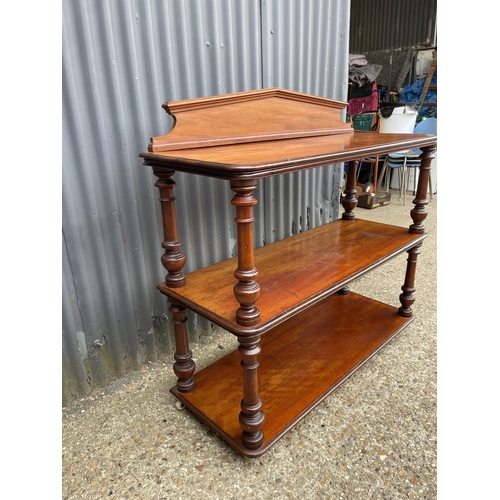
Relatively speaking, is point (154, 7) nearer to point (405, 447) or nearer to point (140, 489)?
point (140, 489)

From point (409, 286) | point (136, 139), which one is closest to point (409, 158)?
point (409, 286)

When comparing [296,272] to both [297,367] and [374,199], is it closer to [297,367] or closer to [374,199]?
[297,367]

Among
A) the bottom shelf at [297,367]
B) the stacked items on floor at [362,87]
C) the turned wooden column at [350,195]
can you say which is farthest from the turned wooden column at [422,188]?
the stacked items on floor at [362,87]

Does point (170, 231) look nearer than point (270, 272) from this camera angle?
Yes

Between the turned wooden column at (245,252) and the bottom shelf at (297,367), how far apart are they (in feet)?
1.99

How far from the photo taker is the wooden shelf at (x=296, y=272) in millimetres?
1465

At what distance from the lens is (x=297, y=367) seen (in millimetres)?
2002

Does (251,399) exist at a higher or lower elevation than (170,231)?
lower

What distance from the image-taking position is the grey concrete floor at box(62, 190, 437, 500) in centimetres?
145

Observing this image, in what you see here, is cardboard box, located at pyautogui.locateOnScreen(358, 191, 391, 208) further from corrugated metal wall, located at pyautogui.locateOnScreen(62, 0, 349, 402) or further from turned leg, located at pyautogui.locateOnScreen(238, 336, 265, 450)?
turned leg, located at pyautogui.locateOnScreen(238, 336, 265, 450)

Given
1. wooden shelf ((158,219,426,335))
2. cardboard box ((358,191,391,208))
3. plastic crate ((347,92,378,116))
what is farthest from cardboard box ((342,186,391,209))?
wooden shelf ((158,219,426,335))

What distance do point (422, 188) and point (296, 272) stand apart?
96 cm

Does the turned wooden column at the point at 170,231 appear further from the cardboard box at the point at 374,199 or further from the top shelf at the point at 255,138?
the cardboard box at the point at 374,199

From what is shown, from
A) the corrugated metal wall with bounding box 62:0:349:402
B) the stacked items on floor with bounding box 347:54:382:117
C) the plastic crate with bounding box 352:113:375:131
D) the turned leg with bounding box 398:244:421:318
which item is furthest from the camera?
the stacked items on floor with bounding box 347:54:382:117
